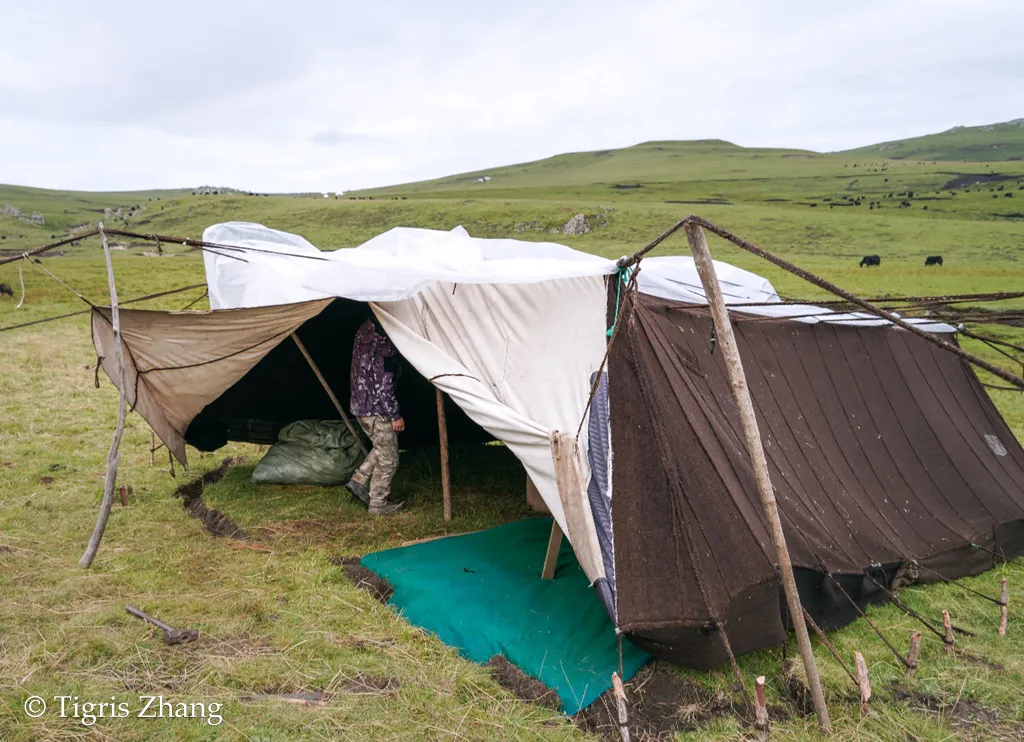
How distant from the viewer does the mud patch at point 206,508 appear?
601cm

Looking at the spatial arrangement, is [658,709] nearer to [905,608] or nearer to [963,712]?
[963,712]

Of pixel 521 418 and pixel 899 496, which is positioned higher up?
pixel 521 418

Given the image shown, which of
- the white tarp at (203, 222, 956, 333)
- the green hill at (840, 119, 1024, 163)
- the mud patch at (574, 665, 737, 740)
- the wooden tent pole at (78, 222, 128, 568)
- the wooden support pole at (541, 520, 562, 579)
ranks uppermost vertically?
the green hill at (840, 119, 1024, 163)

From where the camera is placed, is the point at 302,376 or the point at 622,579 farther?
the point at 302,376

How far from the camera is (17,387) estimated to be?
36.8 feet

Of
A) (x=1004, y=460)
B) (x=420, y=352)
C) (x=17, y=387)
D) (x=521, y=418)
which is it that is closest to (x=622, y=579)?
(x=521, y=418)

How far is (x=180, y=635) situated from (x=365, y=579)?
122 cm

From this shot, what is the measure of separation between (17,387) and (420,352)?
8.92m

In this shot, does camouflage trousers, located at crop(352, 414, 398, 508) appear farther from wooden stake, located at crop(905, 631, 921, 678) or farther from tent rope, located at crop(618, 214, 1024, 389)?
wooden stake, located at crop(905, 631, 921, 678)

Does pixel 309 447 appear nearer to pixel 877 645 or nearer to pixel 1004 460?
pixel 877 645

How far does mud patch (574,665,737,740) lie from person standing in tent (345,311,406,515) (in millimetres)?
3024

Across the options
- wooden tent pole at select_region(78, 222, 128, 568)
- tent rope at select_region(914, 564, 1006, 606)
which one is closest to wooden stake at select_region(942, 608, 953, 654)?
tent rope at select_region(914, 564, 1006, 606)

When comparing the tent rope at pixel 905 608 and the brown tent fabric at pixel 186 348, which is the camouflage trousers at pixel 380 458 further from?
the tent rope at pixel 905 608

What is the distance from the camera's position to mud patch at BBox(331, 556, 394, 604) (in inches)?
190
